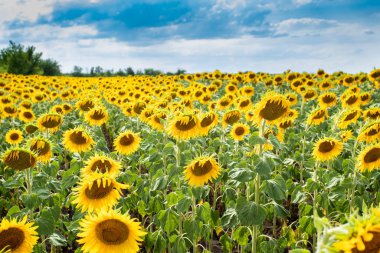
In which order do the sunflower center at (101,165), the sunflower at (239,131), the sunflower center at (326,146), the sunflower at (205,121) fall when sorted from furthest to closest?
the sunflower at (239,131) < the sunflower at (205,121) < the sunflower center at (326,146) < the sunflower center at (101,165)

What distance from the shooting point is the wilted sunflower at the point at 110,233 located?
8.77ft

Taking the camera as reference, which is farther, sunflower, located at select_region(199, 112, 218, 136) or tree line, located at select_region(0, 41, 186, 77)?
tree line, located at select_region(0, 41, 186, 77)

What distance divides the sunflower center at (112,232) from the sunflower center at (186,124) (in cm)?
242

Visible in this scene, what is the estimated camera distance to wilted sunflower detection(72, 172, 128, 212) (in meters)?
3.26

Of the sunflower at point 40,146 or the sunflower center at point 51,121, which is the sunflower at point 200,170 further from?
the sunflower center at point 51,121

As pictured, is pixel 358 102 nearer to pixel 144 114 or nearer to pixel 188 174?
pixel 144 114

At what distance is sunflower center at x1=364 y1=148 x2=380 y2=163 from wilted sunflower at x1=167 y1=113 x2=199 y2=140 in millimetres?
2152

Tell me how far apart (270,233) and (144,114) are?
3220mm

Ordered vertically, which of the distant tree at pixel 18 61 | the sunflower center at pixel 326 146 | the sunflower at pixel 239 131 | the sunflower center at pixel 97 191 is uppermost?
the distant tree at pixel 18 61

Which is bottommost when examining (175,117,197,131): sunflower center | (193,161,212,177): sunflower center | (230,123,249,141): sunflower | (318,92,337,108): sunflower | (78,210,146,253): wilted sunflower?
(78,210,146,253): wilted sunflower

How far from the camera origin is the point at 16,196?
23.2 ft

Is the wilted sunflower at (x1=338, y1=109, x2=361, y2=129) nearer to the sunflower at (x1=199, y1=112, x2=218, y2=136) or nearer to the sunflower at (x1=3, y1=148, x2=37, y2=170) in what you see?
the sunflower at (x1=199, y1=112, x2=218, y2=136)

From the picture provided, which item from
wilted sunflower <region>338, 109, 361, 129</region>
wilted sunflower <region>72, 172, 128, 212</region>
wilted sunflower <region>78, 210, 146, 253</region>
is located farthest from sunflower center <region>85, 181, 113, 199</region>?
wilted sunflower <region>338, 109, 361, 129</region>

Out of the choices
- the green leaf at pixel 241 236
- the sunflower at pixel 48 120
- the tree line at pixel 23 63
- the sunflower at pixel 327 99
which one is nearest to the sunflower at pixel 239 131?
the green leaf at pixel 241 236
